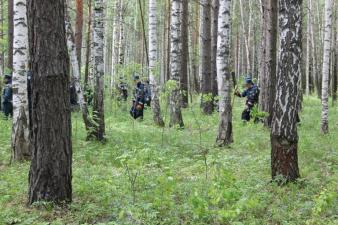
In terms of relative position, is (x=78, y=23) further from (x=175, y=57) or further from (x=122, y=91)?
(x=175, y=57)

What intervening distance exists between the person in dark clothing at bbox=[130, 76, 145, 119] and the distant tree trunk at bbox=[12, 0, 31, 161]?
24.6 feet

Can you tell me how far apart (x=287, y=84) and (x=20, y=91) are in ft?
16.4

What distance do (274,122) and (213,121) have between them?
869cm

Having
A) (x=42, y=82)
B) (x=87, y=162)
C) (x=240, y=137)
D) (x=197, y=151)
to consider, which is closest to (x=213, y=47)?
(x=240, y=137)

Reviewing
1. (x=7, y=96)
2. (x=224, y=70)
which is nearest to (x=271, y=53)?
(x=224, y=70)

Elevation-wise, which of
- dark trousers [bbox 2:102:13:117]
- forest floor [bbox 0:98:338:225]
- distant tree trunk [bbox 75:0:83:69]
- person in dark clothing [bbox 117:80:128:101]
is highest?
distant tree trunk [bbox 75:0:83:69]

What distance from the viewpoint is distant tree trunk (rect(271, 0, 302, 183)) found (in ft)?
22.1

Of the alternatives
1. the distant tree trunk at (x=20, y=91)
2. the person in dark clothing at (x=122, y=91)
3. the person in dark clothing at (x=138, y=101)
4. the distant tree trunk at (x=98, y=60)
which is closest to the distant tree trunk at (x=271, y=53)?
the distant tree trunk at (x=98, y=60)

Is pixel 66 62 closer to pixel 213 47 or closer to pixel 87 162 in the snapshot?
pixel 87 162

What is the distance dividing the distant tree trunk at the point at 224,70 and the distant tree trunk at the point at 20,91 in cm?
413

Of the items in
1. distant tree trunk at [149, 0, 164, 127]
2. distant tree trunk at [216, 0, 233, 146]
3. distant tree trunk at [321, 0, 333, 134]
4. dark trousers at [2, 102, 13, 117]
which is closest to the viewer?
distant tree trunk at [216, 0, 233, 146]

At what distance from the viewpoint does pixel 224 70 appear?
33.7 ft

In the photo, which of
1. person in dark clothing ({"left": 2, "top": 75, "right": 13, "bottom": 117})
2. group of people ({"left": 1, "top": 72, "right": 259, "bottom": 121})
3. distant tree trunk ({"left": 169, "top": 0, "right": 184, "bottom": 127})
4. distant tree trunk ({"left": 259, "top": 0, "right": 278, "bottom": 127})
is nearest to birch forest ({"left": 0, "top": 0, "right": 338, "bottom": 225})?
distant tree trunk ({"left": 259, "top": 0, "right": 278, "bottom": 127})

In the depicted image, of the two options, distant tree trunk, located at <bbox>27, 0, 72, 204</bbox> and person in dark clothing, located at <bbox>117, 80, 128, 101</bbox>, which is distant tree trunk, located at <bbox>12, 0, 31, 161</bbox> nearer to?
distant tree trunk, located at <bbox>27, 0, 72, 204</bbox>
